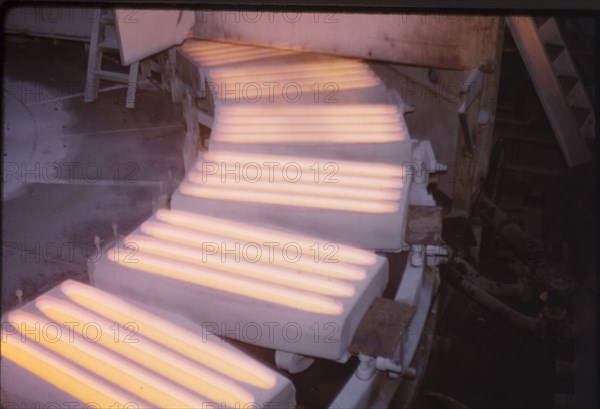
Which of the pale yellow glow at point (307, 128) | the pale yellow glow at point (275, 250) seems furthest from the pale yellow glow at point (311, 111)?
the pale yellow glow at point (275, 250)

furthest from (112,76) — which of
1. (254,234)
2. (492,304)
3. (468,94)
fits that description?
(492,304)

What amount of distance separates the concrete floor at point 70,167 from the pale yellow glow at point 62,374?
5.27ft

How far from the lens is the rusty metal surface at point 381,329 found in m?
3.03

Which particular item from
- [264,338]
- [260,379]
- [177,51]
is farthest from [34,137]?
[260,379]

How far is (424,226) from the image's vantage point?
13.1ft

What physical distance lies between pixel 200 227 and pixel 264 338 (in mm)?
881

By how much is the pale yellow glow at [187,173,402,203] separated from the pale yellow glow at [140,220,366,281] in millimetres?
529

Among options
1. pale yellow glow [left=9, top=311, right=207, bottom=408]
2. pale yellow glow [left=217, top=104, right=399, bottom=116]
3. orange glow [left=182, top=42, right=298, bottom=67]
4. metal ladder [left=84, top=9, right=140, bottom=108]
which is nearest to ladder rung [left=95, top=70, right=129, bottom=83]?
metal ladder [left=84, top=9, right=140, bottom=108]

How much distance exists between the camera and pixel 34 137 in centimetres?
678

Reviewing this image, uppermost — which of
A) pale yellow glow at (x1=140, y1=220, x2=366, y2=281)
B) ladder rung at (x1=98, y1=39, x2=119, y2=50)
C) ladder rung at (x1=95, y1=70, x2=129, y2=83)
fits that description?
ladder rung at (x1=98, y1=39, x2=119, y2=50)

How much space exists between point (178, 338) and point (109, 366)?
12.8 inches

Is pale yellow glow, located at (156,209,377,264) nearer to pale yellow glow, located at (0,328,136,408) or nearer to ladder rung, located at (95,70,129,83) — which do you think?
pale yellow glow, located at (0,328,136,408)

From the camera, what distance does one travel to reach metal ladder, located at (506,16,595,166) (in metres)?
5.89

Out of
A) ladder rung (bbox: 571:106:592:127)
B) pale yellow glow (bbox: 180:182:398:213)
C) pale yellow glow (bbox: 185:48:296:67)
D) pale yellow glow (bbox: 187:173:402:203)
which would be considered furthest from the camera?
pale yellow glow (bbox: 185:48:296:67)
